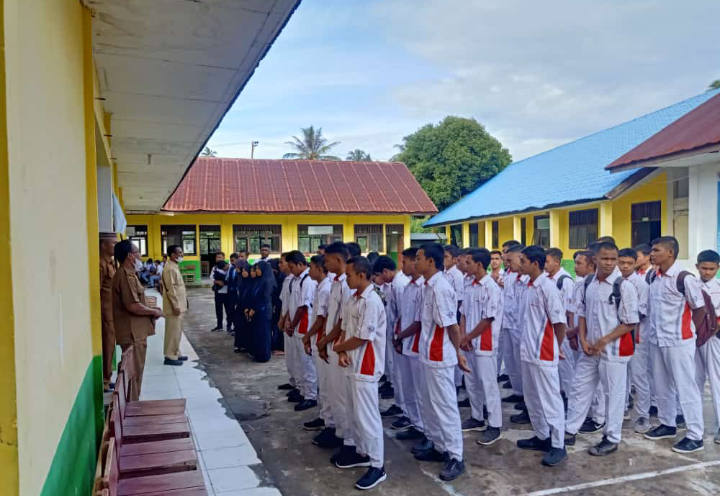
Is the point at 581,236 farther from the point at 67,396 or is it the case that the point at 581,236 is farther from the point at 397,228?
the point at 67,396

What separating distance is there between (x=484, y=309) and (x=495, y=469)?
139cm

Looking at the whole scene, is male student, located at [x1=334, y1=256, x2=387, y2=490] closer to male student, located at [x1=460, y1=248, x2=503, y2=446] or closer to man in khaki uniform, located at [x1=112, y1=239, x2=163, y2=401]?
male student, located at [x1=460, y1=248, x2=503, y2=446]

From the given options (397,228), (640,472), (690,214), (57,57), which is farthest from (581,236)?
(57,57)

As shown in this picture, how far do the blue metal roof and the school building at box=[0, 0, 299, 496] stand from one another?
12.8 metres

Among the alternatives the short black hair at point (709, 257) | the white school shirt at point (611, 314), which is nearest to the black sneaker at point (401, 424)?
A: the white school shirt at point (611, 314)

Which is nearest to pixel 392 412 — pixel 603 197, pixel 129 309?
pixel 129 309

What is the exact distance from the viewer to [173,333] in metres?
7.56

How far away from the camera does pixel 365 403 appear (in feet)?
12.8

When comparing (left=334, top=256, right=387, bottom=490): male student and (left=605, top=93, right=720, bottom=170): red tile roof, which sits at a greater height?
(left=605, top=93, right=720, bottom=170): red tile roof

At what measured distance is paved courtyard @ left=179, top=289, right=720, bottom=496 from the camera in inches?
148

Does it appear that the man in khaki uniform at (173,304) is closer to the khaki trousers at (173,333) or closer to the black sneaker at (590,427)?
the khaki trousers at (173,333)

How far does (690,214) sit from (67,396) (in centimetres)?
1250

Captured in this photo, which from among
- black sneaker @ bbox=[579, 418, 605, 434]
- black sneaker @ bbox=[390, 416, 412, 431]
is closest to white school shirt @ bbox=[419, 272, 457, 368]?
black sneaker @ bbox=[390, 416, 412, 431]

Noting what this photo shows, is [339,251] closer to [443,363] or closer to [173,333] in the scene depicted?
[443,363]
